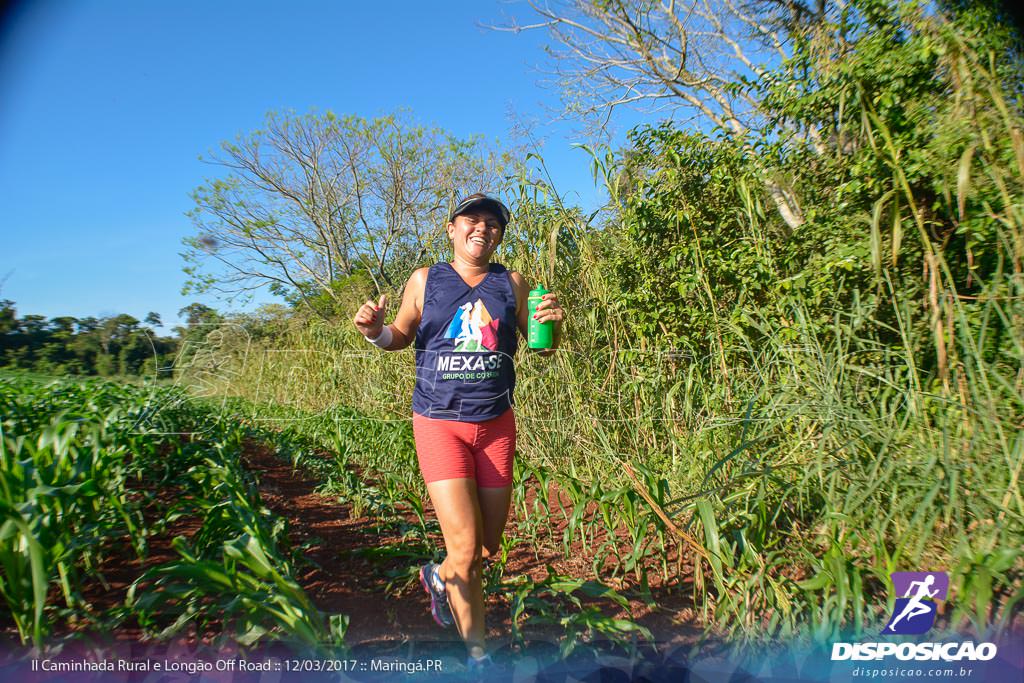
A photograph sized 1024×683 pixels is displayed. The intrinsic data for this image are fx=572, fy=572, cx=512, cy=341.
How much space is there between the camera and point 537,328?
6.96ft

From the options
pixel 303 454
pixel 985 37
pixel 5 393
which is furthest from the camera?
pixel 303 454

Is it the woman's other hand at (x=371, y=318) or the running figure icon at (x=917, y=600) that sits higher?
the woman's other hand at (x=371, y=318)

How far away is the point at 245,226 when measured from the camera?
16.8 m

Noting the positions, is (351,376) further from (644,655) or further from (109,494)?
(644,655)

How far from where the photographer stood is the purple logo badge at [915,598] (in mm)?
1786

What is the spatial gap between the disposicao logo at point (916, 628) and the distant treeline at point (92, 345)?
308 centimetres

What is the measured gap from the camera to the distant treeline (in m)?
3.24

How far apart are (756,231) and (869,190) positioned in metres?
0.59

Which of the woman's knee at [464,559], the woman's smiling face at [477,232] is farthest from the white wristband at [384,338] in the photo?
the woman's knee at [464,559]

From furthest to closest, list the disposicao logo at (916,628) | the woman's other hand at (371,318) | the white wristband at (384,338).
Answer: the white wristband at (384,338)
the woman's other hand at (371,318)
the disposicao logo at (916,628)

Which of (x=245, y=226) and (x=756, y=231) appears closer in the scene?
(x=756, y=231)

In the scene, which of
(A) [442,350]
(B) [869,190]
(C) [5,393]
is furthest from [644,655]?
(C) [5,393]

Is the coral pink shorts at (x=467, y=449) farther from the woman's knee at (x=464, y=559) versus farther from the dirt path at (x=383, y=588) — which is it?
the dirt path at (x=383, y=588)

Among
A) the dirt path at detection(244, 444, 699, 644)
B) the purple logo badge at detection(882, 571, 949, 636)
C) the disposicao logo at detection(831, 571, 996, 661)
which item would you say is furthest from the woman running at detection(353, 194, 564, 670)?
the purple logo badge at detection(882, 571, 949, 636)
